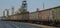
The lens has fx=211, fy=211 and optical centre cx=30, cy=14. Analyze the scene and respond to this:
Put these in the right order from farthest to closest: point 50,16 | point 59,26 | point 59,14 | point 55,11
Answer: point 50,16 → point 55,11 → point 59,14 → point 59,26

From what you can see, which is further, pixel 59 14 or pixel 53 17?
pixel 53 17

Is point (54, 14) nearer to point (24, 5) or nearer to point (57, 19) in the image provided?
point (57, 19)

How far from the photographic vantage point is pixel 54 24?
124 feet

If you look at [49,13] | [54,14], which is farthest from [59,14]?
[49,13]

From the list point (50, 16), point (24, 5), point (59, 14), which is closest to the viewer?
point (59, 14)

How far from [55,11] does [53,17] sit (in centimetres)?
129

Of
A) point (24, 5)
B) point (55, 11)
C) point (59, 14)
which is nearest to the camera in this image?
point (59, 14)

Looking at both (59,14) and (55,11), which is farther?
(55,11)

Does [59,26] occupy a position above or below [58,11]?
below

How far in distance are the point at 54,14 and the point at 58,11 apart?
2.74m

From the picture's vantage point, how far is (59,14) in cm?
3738

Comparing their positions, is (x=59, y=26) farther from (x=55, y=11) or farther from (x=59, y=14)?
(x=55, y=11)

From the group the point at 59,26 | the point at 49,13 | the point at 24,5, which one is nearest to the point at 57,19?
the point at 59,26

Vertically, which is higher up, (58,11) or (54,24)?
(58,11)
